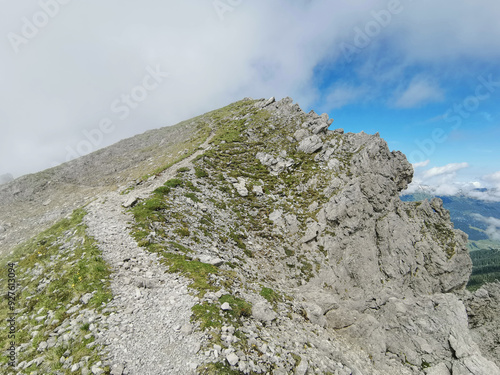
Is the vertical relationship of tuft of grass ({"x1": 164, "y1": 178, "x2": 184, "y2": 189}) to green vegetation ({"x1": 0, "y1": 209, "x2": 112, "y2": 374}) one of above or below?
above

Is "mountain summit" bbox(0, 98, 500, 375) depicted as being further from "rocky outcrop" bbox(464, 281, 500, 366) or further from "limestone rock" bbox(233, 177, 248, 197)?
"limestone rock" bbox(233, 177, 248, 197)

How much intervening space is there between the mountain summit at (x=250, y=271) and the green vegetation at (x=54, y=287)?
0.11m

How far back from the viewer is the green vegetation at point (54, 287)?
41.2 ft

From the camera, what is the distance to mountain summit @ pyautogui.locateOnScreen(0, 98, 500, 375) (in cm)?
1345

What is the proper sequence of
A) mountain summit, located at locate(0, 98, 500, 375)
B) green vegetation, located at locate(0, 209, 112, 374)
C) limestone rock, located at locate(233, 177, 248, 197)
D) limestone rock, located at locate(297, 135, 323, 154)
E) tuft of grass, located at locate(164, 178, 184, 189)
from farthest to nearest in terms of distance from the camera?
limestone rock, located at locate(297, 135, 323, 154) < limestone rock, located at locate(233, 177, 248, 197) < tuft of grass, located at locate(164, 178, 184, 189) < mountain summit, located at locate(0, 98, 500, 375) < green vegetation, located at locate(0, 209, 112, 374)

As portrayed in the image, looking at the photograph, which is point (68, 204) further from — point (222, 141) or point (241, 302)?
point (241, 302)

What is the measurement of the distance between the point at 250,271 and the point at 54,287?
56.3ft

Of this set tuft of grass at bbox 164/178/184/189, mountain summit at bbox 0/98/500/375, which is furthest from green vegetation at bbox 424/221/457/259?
tuft of grass at bbox 164/178/184/189

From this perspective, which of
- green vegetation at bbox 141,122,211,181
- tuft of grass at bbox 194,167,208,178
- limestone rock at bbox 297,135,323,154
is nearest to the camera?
tuft of grass at bbox 194,167,208,178

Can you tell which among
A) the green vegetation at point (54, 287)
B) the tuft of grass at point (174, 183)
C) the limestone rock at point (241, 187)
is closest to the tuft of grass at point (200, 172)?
the tuft of grass at point (174, 183)

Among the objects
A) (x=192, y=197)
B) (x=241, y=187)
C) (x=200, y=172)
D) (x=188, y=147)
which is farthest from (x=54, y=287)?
(x=188, y=147)

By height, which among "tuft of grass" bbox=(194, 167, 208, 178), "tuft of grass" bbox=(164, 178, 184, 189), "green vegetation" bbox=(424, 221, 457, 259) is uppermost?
"tuft of grass" bbox=(194, 167, 208, 178)

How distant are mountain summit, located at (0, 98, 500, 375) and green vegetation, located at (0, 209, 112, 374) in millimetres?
107

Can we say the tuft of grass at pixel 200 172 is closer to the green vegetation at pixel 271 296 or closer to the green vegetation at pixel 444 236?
the green vegetation at pixel 271 296
